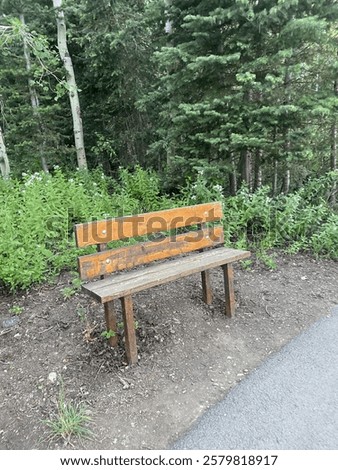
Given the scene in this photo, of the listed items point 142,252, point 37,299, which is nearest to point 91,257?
point 142,252

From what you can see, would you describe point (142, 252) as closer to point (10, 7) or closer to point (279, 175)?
point (279, 175)

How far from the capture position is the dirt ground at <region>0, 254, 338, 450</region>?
2219 mm

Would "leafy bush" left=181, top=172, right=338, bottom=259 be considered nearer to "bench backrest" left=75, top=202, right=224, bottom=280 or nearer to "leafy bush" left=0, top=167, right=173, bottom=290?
"leafy bush" left=0, top=167, right=173, bottom=290

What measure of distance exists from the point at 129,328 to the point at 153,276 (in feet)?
1.58

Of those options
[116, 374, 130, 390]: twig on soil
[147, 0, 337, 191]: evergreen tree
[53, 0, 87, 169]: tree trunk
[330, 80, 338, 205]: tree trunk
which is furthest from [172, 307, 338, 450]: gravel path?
[53, 0, 87, 169]: tree trunk

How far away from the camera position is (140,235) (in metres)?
3.25

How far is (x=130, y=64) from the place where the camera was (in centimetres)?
800

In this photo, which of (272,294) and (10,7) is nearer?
(272,294)

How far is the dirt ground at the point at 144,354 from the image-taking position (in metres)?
2.22

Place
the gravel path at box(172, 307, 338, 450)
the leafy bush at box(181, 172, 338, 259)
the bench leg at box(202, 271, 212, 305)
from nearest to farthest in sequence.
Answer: the gravel path at box(172, 307, 338, 450), the bench leg at box(202, 271, 212, 305), the leafy bush at box(181, 172, 338, 259)

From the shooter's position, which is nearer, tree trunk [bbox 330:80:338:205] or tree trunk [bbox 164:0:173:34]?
tree trunk [bbox 330:80:338:205]

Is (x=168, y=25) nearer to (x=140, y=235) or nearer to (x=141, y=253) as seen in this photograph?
(x=140, y=235)

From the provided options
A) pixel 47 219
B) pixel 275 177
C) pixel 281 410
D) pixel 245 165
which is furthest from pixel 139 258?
pixel 275 177

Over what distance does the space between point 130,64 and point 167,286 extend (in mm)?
6350
